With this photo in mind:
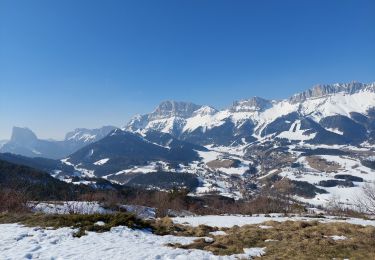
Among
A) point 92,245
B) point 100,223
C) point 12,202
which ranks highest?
point 12,202

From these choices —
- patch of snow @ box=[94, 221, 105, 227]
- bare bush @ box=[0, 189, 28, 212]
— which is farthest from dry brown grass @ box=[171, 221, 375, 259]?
bare bush @ box=[0, 189, 28, 212]

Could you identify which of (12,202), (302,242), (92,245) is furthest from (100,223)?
(12,202)

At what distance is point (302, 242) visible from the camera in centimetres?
2112

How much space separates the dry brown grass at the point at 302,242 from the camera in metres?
18.9

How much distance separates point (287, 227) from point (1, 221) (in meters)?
21.1

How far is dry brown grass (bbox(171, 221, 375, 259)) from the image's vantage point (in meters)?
18.9

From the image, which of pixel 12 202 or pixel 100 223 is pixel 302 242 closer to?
pixel 100 223

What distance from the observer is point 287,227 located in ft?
89.6

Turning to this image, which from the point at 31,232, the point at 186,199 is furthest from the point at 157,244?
the point at 186,199

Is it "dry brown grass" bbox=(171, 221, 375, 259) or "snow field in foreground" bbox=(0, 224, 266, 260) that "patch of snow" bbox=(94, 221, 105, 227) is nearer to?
"snow field in foreground" bbox=(0, 224, 266, 260)

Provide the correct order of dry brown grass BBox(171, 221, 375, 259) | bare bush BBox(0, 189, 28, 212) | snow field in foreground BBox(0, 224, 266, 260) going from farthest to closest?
bare bush BBox(0, 189, 28, 212), dry brown grass BBox(171, 221, 375, 259), snow field in foreground BBox(0, 224, 266, 260)

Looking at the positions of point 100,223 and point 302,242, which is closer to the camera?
point 302,242

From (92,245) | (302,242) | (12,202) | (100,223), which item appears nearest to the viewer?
(92,245)

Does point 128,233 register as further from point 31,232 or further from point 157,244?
point 31,232
